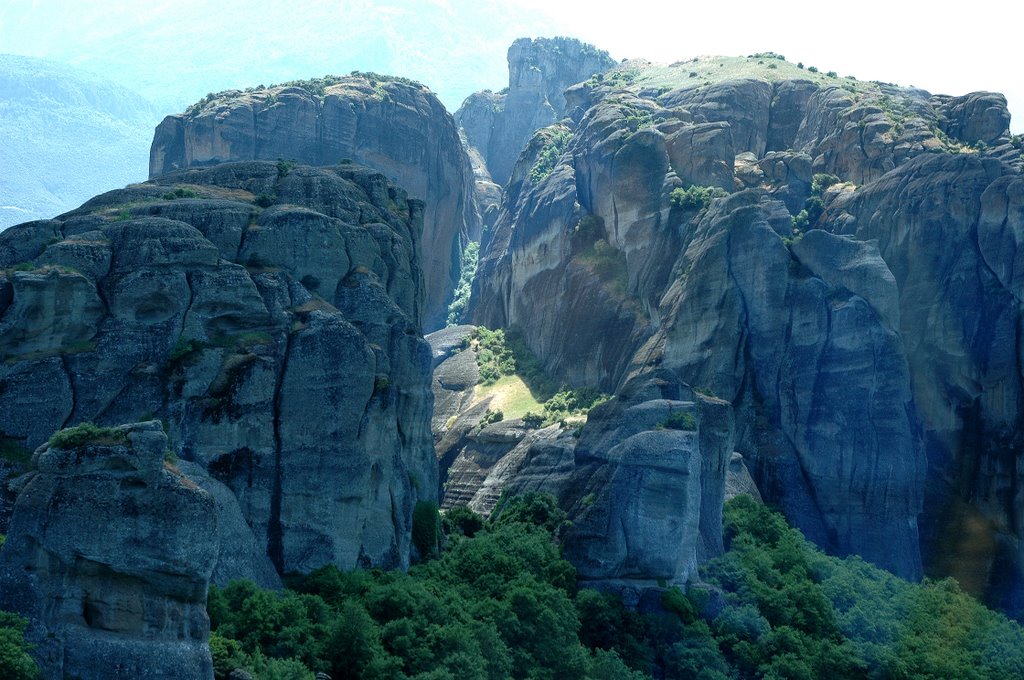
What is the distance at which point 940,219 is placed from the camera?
111188 mm

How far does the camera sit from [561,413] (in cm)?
11950

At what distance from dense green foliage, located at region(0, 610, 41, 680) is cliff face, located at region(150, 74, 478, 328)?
3884 inches

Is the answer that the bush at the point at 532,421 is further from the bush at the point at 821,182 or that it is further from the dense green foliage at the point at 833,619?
the bush at the point at 821,182

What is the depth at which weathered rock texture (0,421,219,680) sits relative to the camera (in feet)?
157

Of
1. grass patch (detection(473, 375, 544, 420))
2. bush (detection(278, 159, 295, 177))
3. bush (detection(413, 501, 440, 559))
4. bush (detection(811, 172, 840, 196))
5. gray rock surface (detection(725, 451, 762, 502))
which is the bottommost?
bush (detection(413, 501, 440, 559))

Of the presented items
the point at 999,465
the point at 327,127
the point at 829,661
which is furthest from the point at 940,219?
the point at 327,127

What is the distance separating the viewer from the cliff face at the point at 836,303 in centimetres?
10250

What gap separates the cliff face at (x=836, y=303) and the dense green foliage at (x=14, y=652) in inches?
2565

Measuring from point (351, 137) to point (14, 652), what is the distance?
110 metres

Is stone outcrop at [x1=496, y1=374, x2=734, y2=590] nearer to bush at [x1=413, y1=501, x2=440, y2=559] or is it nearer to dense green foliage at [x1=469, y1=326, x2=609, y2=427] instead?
bush at [x1=413, y1=501, x2=440, y2=559]

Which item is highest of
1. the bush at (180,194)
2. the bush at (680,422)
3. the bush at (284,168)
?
the bush at (284,168)

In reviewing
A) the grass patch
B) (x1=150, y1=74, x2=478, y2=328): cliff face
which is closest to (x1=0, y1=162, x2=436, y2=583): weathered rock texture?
the grass patch

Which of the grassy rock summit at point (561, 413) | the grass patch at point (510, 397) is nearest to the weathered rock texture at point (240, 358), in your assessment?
the grassy rock summit at point (561, 413)

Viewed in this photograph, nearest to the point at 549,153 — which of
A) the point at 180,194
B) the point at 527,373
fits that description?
the point at 527,373
